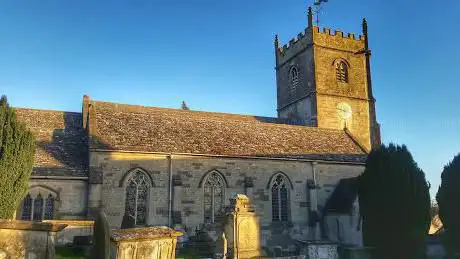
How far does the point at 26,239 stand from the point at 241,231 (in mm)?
8030

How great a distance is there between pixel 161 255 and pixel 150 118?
1596cm

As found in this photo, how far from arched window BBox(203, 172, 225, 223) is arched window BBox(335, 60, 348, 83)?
19.7 meters

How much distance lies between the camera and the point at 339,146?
Result: 30.5 metres

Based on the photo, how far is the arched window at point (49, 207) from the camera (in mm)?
20734

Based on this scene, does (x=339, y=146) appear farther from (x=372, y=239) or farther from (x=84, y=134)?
(x=84, y=134)

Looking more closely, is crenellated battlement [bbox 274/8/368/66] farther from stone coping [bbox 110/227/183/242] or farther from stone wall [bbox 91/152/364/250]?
stone coping [bbox 110/227/183/242]

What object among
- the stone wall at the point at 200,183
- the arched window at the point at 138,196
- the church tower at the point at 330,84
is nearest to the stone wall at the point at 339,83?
the church tower at the point at 330,84

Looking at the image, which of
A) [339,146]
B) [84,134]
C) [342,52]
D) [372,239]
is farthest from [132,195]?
[342,52]

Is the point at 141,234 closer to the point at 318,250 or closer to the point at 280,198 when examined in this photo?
the point at 318,250

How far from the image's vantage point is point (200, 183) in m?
23.7

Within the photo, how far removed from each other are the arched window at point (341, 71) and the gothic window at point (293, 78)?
3.82 m

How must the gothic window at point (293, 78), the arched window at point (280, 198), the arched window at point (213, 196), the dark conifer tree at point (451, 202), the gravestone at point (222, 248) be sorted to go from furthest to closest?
1. the gothic window at point (293, 78)
2. the arched window at point (280, 198)
3. the arched window at point (213, 196)
4. the dark conifer tree at point (451, 202)
5. the gravestone at point (222, 248)

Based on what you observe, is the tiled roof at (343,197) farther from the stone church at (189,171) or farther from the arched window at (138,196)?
the arched window at (138,196)

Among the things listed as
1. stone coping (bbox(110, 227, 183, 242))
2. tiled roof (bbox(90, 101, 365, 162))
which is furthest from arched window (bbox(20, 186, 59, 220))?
stone coping (bbox(110, 227, 183, 242))
